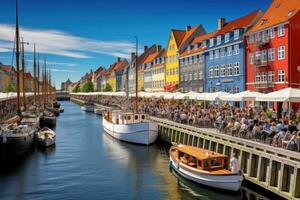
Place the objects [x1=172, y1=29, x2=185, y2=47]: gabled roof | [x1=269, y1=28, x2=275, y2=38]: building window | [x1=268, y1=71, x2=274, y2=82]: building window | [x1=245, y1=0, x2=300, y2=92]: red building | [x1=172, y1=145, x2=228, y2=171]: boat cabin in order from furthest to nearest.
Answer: [x1=172, y1=29, x2=185, y2=47]: gabled roof < [x1=268, y1=71, x2=274, y2=82]: building window < [x1=269, y1=28, x2=275, y2=38]: building window < [x1=245, y1=0, x2=300, y2=92]: red building < [x1=172, y1=145, x2=228, y2=171]: boat cabin

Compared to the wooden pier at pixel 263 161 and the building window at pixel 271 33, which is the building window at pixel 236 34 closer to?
the building window at pixel 271 33

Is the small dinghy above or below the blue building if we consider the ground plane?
below

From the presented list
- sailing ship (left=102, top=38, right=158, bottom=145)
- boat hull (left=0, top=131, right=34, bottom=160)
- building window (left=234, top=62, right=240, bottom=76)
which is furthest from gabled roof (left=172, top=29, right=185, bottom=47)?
boat hull (left=0, top=131, right=34, bottom=160)

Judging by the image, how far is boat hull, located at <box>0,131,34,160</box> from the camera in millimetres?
27072

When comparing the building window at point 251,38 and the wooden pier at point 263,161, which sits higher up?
the building window at point 251,38

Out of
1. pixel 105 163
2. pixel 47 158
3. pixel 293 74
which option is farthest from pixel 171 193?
pixel 293 74

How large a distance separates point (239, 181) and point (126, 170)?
9.02 metres

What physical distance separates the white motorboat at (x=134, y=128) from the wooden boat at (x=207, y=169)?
447 inches

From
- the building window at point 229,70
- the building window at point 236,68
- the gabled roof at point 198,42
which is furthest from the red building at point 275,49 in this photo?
the gabled roof at point 198,42

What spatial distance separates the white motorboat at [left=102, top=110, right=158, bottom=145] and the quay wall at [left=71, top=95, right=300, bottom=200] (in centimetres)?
663

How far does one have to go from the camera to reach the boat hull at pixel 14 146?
88.8 ft

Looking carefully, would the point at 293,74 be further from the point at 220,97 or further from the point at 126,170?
the point at 126,170

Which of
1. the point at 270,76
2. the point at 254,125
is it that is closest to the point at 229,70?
the point at 270,76

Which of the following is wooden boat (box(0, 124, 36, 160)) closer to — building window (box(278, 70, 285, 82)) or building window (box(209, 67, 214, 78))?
building window (box(278, 70, 285, 82))
